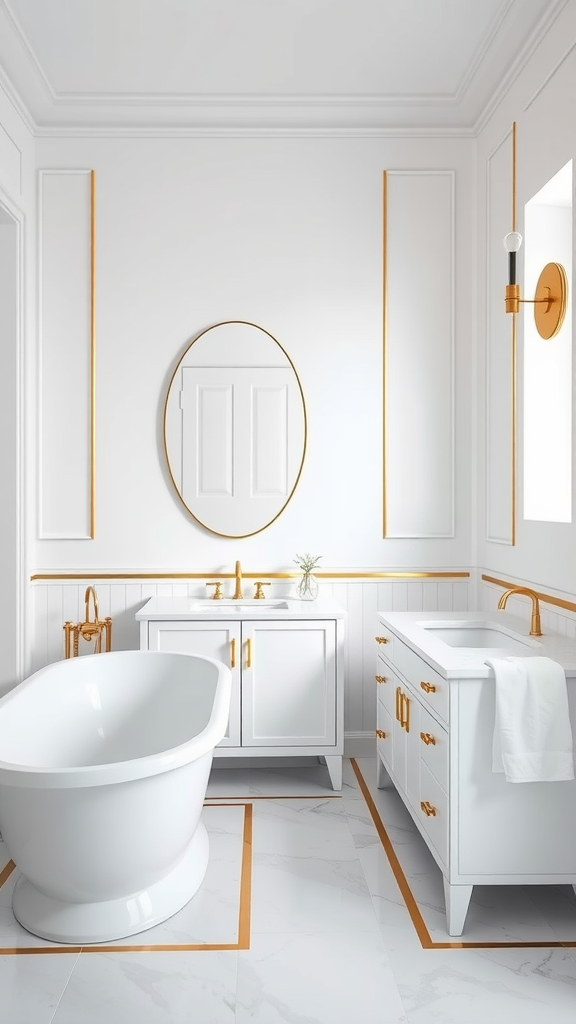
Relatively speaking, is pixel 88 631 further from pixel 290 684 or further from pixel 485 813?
pixel 485 813

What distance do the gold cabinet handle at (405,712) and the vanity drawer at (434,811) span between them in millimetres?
220

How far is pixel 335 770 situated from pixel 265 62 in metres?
2.88

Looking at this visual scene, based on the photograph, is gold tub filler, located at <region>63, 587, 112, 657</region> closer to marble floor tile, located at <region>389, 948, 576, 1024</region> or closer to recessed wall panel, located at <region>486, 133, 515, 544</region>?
recessed wall panel, located at <region>486, 133, 515, 544</region>

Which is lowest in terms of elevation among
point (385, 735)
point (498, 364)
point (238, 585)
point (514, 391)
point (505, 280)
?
point (385, 735)

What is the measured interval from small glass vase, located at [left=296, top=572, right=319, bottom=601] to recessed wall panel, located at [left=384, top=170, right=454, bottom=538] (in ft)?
1.38

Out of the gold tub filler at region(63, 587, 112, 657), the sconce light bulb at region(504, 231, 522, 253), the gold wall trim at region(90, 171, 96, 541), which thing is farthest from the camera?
the gold wall trim at region(90, 171, 96, 541)

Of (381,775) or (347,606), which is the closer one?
(381,775)

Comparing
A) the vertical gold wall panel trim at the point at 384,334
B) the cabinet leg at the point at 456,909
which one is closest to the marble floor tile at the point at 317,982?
the cabinet leg at the point at 456,909

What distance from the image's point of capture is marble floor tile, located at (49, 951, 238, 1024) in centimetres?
175

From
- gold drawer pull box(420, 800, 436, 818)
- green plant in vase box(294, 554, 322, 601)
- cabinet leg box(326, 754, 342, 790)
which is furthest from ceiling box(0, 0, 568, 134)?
cabinet leg box(326, 754, 342, 790)

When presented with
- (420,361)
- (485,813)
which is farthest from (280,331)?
(485,813)

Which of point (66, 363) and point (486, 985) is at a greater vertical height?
point (66, 363)

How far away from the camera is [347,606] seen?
356cm

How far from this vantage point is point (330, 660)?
10.4ft
